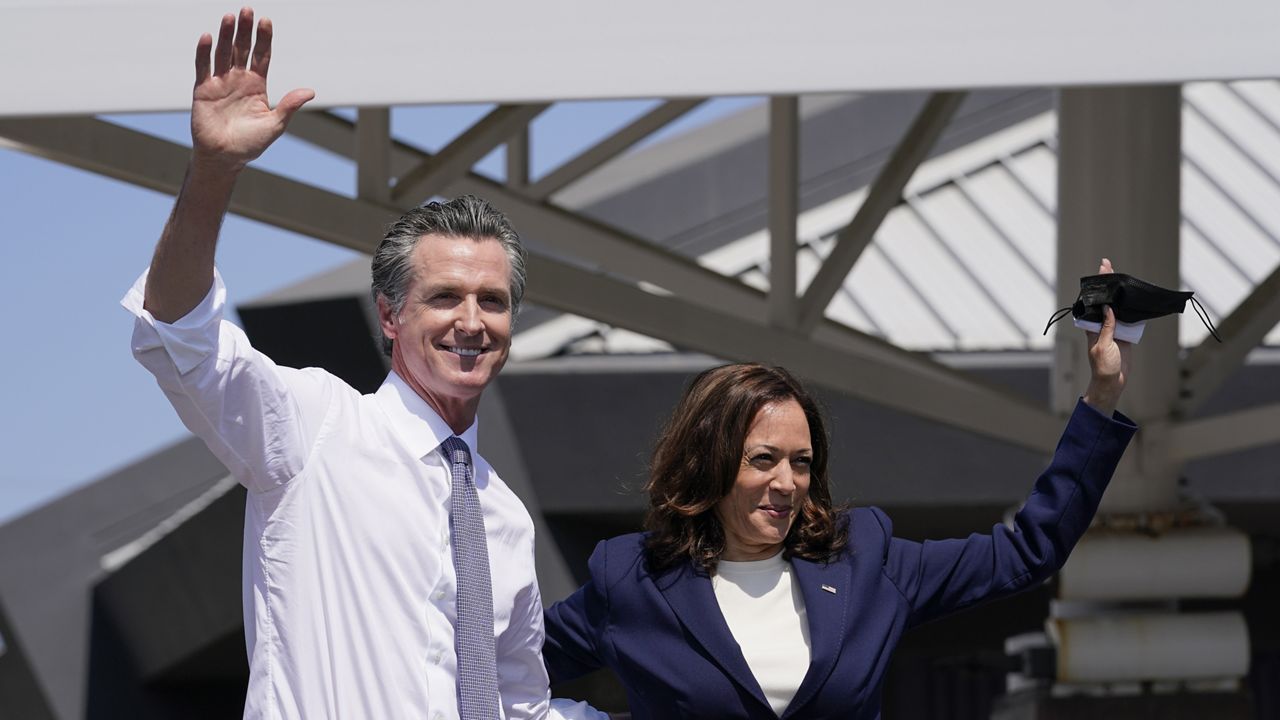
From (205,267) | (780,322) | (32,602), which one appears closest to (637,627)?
(205,267)

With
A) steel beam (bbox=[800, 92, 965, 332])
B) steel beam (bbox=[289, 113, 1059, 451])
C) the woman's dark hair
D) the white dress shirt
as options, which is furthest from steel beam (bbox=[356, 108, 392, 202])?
the white dress shirt

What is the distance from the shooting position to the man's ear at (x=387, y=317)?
2.92 metres

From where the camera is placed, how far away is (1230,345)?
25.2 ft

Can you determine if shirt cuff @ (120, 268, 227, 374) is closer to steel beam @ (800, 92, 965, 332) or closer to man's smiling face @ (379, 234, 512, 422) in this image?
man's smiling face @ (379, 234, 512, 422)

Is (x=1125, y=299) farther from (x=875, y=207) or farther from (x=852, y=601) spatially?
(x=875, y=207)

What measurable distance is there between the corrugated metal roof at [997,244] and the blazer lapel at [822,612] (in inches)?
275

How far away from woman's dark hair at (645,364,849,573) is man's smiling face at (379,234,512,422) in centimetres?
41

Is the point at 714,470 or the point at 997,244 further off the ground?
the point at 997,244

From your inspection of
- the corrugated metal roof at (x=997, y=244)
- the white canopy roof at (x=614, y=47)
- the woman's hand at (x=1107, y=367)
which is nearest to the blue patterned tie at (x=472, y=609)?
the woman's hand at (x=1107, y=367)

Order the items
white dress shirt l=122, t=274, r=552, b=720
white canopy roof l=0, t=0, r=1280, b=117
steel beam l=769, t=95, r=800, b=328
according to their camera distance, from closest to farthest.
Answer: white dress shirt l=122, t=274, r=552, b=720 < white canopy roof l=0, t=0, r=1280, b=117 < steel beam l=769, t=95, r=800, b=328

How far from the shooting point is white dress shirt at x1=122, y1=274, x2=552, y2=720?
2.70 meters

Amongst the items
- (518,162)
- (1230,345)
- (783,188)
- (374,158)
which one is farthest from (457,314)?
(1230,345)

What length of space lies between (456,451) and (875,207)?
4.60 m

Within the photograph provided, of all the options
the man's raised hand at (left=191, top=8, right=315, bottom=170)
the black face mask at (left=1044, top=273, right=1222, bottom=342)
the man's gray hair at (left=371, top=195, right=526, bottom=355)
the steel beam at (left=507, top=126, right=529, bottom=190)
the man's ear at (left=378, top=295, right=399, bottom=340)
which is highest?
the steel beam at (left=507, top=126, right=529, bottom=190)
